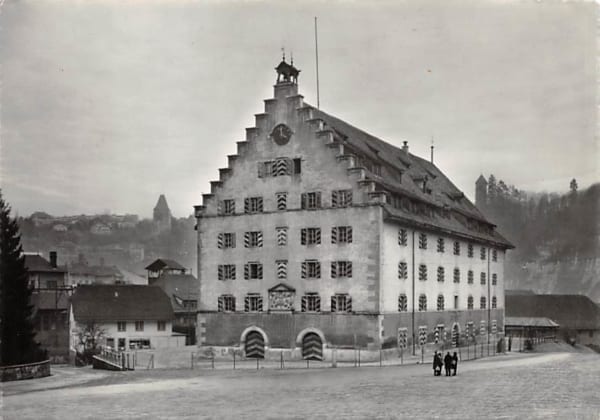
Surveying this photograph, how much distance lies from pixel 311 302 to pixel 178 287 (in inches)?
2252

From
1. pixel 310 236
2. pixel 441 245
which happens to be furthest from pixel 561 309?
pixel 310 236

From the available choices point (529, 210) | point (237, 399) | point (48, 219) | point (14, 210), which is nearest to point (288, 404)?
point (237, 399)

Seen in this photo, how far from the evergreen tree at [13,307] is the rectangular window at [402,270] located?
2605 centimetres

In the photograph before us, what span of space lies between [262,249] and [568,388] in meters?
29.3

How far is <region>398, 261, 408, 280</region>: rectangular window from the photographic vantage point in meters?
56.7

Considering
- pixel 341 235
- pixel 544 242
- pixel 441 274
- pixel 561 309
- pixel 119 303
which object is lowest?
pixel 561 309

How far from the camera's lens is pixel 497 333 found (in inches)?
3014

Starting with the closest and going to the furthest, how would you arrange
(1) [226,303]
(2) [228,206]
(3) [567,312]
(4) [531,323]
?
(1) [226,303], (2) [228,206], (4) [531,323], (3) [567,312]

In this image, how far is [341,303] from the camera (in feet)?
179

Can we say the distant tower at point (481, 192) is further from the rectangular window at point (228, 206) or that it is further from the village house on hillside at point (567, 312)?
the rectangular window at point (228, 206)

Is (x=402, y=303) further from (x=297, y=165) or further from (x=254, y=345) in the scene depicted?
(x=297, y=165)

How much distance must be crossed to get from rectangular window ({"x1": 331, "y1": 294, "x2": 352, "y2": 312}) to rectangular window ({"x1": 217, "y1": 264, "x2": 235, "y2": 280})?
906cm

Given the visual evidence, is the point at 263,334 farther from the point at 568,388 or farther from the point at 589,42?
the point at 589,42

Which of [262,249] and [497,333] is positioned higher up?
[262,249]
